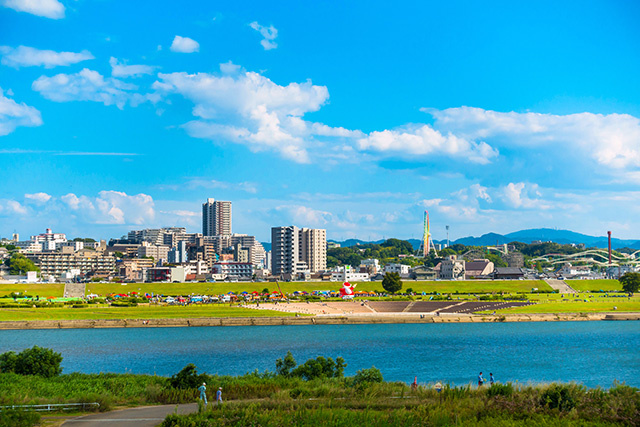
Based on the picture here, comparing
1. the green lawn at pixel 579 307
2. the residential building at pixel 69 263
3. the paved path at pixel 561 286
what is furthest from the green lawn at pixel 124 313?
the residential building at pixel 69 263

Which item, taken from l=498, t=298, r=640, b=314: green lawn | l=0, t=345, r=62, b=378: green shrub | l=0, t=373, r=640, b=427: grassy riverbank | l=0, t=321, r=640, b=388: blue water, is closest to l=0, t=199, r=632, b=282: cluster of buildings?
l=498, t=298, r=640, b=314: green lawn

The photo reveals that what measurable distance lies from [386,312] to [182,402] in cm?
6195

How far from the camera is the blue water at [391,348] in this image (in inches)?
1580

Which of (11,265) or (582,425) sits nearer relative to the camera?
(582,425)

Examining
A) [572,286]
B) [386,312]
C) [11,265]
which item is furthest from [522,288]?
[11,265]

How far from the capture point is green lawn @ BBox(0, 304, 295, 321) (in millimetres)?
73750

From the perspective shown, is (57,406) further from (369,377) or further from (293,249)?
(293,249)

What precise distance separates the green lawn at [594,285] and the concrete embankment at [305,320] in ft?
131

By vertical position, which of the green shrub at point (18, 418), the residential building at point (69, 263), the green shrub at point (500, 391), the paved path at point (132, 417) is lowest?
the paved path at point (132, 417)

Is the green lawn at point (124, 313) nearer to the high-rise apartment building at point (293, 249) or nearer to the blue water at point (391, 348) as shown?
the blue water at point (391, 348)

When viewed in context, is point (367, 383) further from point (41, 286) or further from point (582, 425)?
point (41, 286)

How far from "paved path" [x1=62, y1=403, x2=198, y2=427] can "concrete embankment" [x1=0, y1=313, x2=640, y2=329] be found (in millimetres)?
48802

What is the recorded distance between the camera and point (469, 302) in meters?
88.2

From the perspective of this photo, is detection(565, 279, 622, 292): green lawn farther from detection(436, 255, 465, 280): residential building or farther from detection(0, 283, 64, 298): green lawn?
detection(0, 283, 64, 298): green lawn
